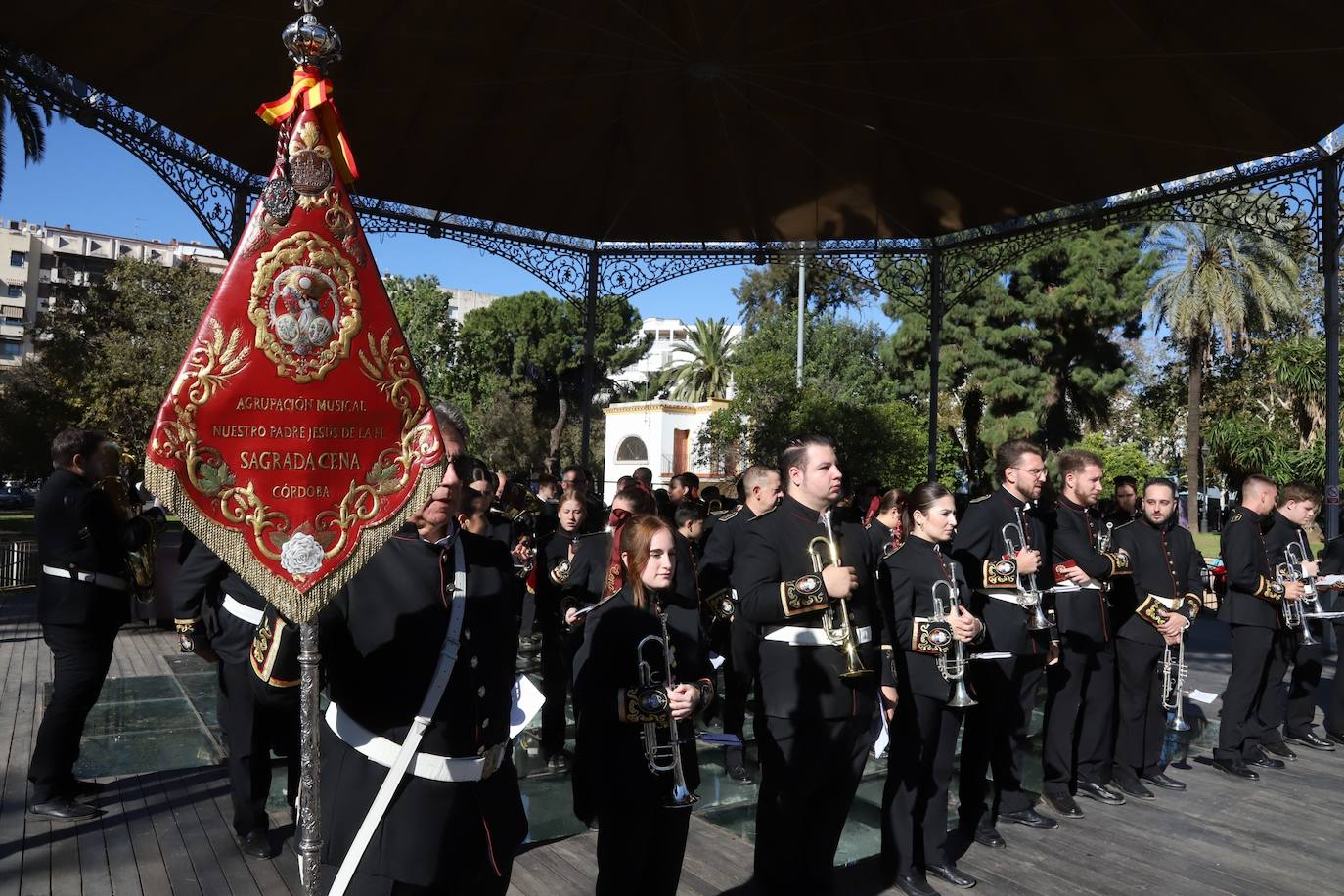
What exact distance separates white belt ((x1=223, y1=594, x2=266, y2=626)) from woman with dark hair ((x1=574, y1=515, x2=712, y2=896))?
1.83 m

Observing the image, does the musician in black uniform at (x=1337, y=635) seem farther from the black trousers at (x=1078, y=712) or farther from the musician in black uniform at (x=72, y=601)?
the musician in black uniform at (x=72, y=601)

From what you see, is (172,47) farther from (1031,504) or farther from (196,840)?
(1031,504)

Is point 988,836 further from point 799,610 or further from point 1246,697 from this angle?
point 1246,697

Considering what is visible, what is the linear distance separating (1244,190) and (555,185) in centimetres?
865

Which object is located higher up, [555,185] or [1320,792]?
[555,185]

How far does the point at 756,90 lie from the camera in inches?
422

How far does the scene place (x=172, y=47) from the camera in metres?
9.27

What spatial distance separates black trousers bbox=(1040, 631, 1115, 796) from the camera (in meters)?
6.20

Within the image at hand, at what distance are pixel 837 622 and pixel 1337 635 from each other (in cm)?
668

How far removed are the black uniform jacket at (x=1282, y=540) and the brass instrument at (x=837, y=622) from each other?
5110mm

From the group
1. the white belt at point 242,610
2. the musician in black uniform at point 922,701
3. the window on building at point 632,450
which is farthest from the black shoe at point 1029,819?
the window on building at point 632,450

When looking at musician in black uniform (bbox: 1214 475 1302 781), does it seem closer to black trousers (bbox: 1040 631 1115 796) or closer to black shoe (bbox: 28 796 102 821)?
black trousers (bbox: 1040 631 1115 796)

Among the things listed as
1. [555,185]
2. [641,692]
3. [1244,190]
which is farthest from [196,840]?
[1244,190]

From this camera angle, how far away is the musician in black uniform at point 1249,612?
7.16m
